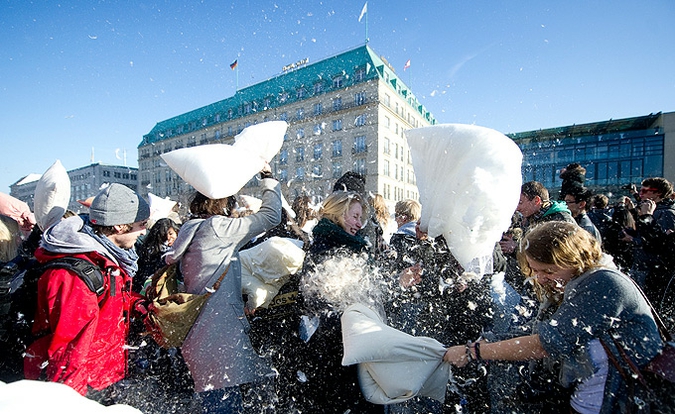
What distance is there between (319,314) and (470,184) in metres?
1.08

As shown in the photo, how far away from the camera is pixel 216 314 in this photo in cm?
216

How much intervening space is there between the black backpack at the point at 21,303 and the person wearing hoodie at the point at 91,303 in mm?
33

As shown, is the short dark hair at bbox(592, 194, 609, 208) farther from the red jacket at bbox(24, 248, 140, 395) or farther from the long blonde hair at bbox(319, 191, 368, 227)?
the red jacket at bbox(24, 248, 140, 395)

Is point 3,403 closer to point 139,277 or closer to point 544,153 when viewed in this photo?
point 139,277

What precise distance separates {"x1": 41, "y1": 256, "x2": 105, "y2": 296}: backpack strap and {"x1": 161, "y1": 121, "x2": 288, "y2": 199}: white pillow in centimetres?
67

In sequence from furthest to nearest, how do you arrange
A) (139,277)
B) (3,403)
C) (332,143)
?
(332,143) → (139,277) → (3,403)

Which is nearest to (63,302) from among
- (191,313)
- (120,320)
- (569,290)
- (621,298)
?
(120,320)

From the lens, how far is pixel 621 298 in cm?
140

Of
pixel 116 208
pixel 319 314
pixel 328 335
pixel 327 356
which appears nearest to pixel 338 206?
pixel 319 314

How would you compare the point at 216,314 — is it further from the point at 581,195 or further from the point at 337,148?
the point at 337,148

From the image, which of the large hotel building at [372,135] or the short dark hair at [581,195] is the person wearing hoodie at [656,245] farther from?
the large hotel building at [372,135]

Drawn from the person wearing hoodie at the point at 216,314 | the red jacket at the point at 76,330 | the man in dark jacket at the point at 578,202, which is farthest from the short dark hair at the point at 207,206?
the man in dark jacket at the point at 578,202

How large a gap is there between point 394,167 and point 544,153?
479 inches

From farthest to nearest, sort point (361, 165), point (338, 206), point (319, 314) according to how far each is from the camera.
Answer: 1. point (361, 165)
2. point (338, 206)
3. point (319, 314)
